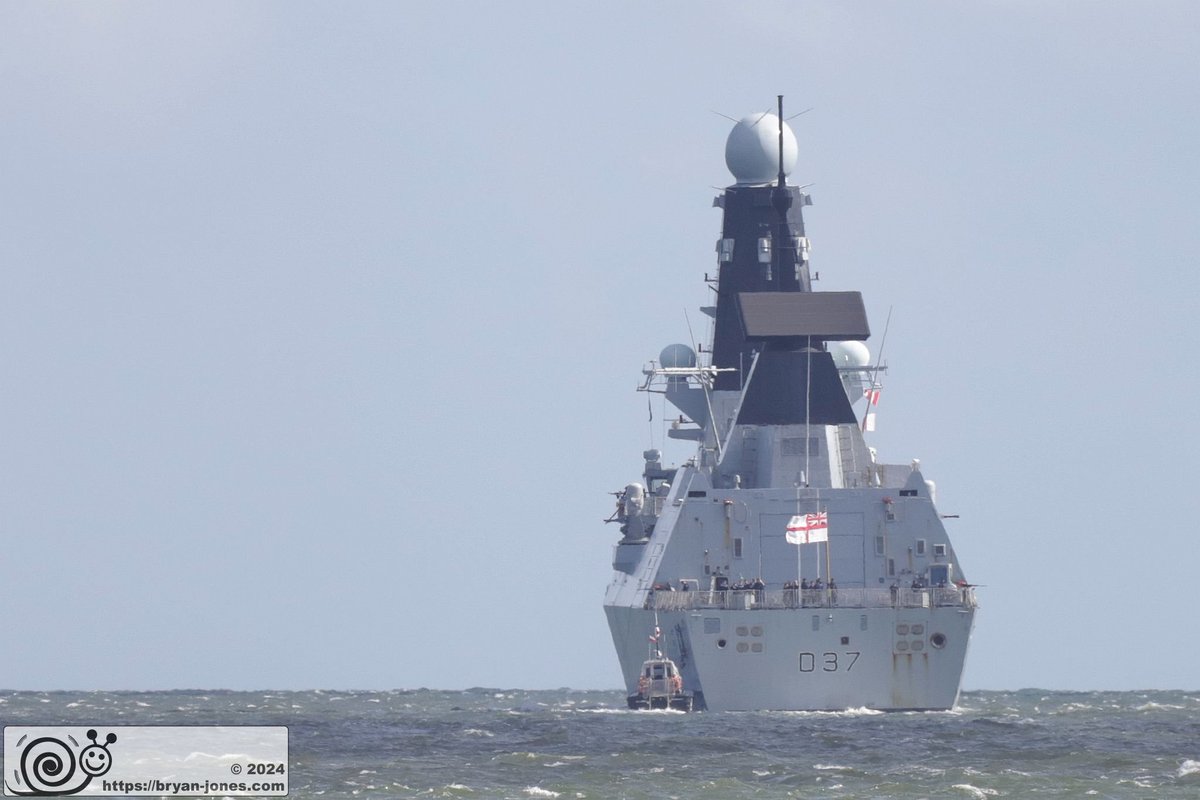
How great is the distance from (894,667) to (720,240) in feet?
78.6

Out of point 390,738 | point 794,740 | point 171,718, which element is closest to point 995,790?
point 794,740

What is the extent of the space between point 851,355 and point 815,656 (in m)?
20.4

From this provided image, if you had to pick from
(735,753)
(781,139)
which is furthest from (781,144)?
(735,753)

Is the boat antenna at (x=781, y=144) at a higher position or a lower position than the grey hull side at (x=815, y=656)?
higher

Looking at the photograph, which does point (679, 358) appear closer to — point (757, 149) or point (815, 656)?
point (757, 149)

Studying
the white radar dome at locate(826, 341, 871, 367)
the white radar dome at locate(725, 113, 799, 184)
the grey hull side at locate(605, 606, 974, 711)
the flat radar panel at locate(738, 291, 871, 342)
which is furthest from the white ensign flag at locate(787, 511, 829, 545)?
the white radar dome at locate(725, 113, 799, 184)

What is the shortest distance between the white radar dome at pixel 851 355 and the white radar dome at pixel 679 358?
6.02 m

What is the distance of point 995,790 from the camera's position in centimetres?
4822

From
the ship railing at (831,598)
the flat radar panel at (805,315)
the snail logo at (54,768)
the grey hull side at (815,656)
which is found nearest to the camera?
the snail logo at (54,768)

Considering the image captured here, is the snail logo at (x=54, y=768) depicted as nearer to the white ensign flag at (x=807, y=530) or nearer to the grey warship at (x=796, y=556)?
the grey warship at (x=796, y=556)

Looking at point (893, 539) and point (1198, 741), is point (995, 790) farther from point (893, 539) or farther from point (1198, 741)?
point (893, 539)

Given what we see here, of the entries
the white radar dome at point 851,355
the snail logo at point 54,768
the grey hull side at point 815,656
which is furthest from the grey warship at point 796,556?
the snail logo at point 54,768

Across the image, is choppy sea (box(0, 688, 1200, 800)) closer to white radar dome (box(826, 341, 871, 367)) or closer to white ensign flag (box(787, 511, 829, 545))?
white ensign flag (box(787, 511, 829, 545))

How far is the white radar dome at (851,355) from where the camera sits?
87.4m
